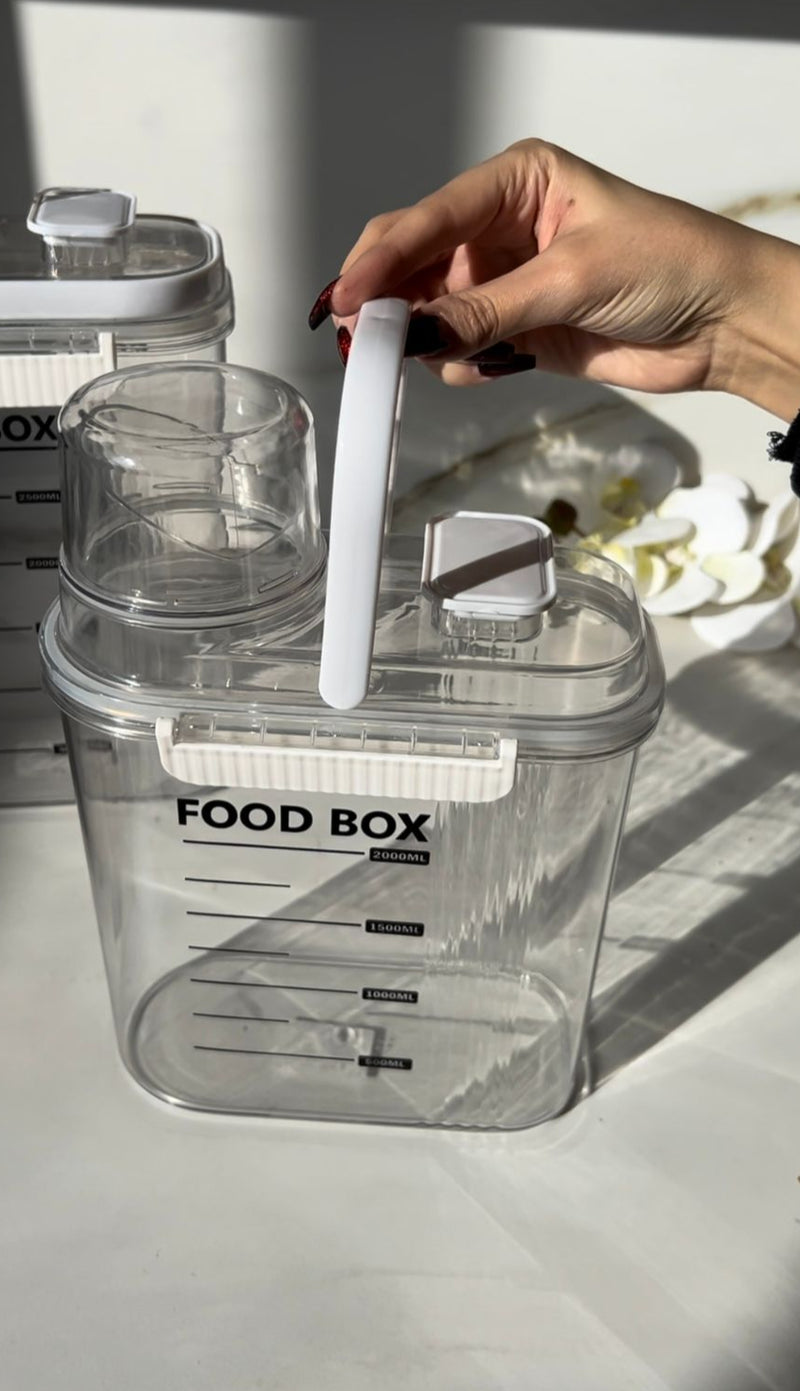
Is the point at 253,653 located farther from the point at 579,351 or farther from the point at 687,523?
the point at 687,523

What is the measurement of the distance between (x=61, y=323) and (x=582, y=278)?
0.80 feet

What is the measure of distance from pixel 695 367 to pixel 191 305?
259 millimetres

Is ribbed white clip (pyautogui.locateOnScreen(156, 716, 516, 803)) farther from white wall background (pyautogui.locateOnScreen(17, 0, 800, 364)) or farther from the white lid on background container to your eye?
white wall background (pyautogui.locateOnScreen(17, 0, 800, 364))

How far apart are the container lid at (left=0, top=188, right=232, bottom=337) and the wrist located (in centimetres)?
25

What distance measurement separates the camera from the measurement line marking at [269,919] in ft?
1.75

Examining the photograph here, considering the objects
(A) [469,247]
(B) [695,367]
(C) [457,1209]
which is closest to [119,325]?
(A) [469,247]

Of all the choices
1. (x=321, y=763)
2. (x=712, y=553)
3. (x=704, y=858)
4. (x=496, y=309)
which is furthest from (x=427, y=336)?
(x=712, y=553)

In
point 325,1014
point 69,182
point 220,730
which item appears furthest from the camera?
point 69,182

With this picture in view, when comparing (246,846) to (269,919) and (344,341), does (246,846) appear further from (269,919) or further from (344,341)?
(344,341)

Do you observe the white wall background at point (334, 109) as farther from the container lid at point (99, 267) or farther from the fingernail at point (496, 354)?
the fingernail at point (496, 354)

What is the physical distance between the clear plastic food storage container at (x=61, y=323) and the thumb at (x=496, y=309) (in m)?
0.17

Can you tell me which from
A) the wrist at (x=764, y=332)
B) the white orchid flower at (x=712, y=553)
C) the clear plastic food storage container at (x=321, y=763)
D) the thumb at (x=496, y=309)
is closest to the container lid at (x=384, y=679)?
the clear plastic food storage container at (x=321, y=763)

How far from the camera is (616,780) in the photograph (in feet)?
1.62

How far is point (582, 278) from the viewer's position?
1.73 feet
